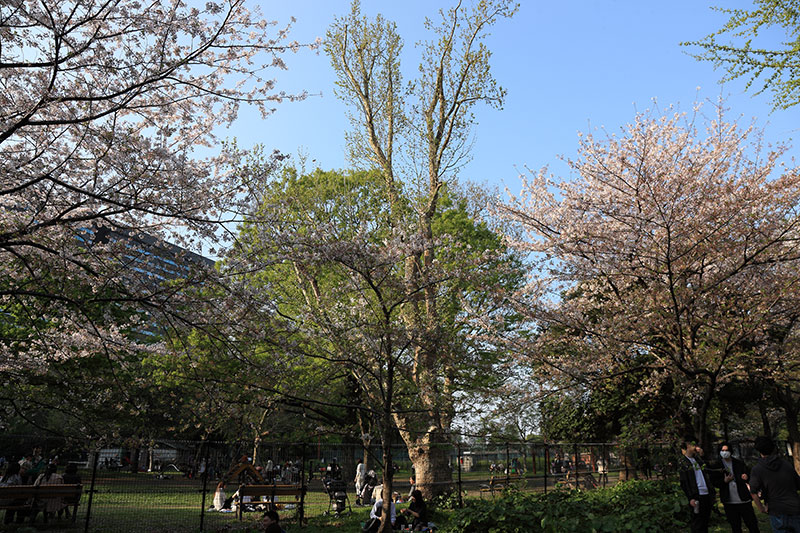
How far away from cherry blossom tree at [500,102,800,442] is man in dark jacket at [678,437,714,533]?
2282 mm

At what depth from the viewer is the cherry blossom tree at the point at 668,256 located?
9.38 m

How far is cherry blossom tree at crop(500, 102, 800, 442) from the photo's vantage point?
369 inches

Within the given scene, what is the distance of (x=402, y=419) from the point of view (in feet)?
45.0

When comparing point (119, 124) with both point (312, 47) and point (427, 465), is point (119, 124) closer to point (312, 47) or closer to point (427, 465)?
point (312, 47)

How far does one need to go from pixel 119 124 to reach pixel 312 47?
2964 millimetres

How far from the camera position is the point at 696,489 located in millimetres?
7246

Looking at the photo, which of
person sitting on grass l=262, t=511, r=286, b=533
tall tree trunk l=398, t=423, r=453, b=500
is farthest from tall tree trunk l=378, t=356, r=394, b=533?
tall tree trunk l=398, t=423, r=453, b=500

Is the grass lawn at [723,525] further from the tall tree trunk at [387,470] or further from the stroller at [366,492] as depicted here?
the stroller at [366,492]

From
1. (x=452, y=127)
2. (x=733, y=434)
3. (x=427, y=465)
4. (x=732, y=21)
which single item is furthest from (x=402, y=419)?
(x=733, y=434)

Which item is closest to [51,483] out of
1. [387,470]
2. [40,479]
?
[40,479]

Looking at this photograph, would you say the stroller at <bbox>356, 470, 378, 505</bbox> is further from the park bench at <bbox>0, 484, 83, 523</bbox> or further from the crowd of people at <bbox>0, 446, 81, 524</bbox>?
the park bench at <bbox>0, 484, 83, 523</bbox>

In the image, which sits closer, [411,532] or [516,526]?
[516,526]

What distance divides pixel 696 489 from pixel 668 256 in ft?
12.2

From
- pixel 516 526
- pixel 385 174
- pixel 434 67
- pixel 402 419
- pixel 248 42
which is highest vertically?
pixel 434 67
